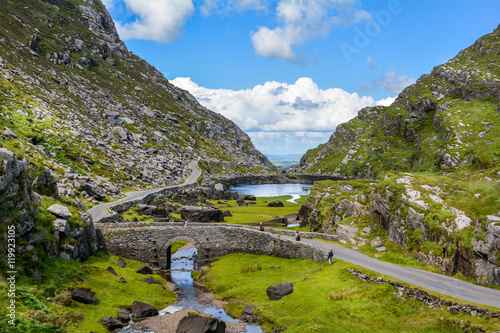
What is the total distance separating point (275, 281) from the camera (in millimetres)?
38125

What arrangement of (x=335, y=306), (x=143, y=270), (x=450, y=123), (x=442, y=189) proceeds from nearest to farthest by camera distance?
(x=335, y=306) → (x=442, y=189) → (x=143, y=270) → (x=450, y=123)

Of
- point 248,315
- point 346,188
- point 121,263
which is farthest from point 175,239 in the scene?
point 346,188

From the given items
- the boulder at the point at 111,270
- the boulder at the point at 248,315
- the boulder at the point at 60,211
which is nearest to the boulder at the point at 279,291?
the boulder at the point at 248,315

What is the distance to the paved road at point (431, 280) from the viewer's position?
22984mm

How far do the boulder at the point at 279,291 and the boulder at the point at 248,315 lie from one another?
2.50 metres

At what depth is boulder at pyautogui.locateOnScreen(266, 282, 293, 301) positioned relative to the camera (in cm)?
3231

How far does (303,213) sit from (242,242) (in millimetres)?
39119

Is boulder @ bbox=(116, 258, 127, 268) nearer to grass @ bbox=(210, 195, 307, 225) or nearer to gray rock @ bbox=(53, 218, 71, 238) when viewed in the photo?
gray rock @ bbox=(53, 218, 71, 238)

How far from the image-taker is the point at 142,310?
3253 cm

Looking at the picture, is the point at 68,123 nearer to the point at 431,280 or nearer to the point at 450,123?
the point at 431,280

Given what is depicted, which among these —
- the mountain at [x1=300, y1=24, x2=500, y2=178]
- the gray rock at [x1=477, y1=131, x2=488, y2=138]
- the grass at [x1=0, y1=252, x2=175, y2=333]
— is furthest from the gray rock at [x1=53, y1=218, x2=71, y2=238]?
the gray rock at [x1=477, y1=131, x2=488, y2=138]

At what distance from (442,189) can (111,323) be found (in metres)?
41.8

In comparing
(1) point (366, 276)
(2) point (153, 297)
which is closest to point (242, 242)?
(2) point (153, 297)

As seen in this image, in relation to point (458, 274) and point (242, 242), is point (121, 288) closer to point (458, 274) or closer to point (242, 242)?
point (242, 242)
